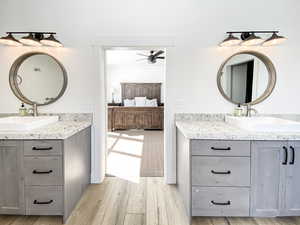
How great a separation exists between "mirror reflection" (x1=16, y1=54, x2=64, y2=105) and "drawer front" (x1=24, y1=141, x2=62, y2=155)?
101 centimetres

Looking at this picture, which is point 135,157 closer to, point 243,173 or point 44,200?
point 44,200

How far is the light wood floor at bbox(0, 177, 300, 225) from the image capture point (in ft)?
7.08

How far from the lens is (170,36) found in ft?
9.53

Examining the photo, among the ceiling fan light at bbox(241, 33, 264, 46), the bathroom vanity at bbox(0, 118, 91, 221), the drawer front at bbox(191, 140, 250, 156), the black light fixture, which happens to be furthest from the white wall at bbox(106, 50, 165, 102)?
the drawer front at bbox(191, 140, 250, 156)

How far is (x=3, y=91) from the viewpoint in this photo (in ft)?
9.66

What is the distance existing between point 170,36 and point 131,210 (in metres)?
2.13

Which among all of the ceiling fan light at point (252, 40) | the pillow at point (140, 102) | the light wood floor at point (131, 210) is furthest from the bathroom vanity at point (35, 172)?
the pillow at point (140, 102)

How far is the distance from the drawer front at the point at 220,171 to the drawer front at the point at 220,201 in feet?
0.21

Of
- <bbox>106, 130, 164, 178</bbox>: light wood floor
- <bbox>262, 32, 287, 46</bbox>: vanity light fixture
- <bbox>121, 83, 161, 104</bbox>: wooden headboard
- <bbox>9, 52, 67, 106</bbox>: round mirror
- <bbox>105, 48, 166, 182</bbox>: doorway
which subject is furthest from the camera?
<bbox>121, 83, 161, 104</bbox>: wooden headboard

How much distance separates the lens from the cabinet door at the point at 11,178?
209 cm

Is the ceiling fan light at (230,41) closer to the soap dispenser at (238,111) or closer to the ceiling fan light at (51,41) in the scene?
the soap dispenser at (238,111)

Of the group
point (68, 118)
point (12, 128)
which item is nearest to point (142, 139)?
point (68, 118)

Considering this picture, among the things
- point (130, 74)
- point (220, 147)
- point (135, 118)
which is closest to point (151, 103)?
point (135, 118)

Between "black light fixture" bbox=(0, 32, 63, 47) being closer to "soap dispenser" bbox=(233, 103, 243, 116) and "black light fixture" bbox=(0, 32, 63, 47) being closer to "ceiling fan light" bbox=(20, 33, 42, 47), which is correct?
"ceiling fan light" bbox=(20, 33, 42, 47)
